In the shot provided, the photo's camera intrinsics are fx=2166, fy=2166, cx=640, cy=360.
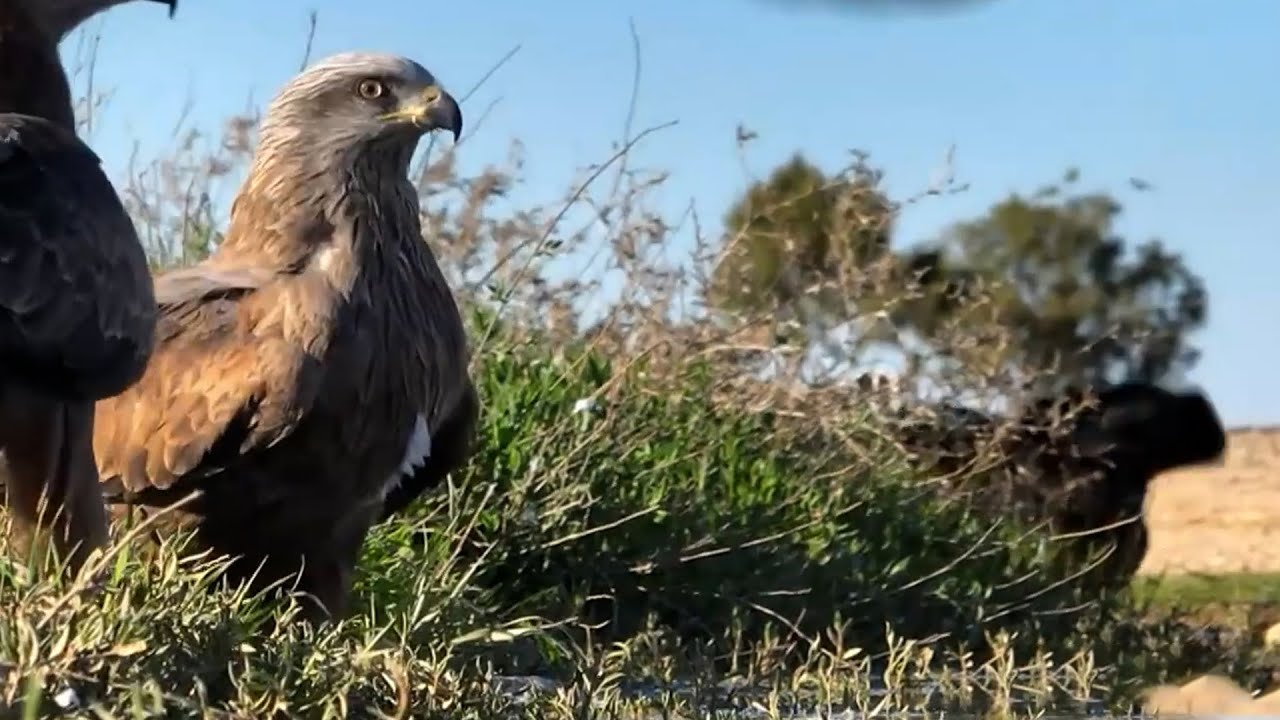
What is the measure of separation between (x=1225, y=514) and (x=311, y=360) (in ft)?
37.7

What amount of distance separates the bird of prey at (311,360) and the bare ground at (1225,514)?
7266 millimetres

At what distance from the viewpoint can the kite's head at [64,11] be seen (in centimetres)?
507

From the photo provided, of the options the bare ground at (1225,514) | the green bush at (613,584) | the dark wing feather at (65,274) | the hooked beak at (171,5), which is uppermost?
the hooked beak at (171,5)

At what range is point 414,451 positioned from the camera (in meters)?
5.25

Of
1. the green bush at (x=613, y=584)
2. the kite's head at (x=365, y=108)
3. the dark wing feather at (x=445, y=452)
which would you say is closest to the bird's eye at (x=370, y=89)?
the kite's head at (x=365, y=108)

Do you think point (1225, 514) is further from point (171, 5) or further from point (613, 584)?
point (171, 5)

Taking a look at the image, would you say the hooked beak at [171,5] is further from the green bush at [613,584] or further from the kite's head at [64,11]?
the green bush at [613,584]

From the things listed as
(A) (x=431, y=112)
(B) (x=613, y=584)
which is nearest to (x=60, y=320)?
(A) (x=431, y=112)

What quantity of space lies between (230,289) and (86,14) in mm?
746

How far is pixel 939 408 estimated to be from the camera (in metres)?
9.55

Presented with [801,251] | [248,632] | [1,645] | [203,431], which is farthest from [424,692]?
[801,251]

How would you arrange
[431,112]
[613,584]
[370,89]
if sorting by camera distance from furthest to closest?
[613,584], [370,89], [431,112]

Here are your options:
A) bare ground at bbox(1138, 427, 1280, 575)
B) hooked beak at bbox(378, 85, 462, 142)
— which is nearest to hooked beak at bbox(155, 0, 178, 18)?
hooked beak at bbox(378, 85, 462, 142)

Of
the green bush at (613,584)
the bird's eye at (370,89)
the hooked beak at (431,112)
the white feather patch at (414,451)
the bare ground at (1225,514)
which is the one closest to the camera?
the green bush at (613,584)
